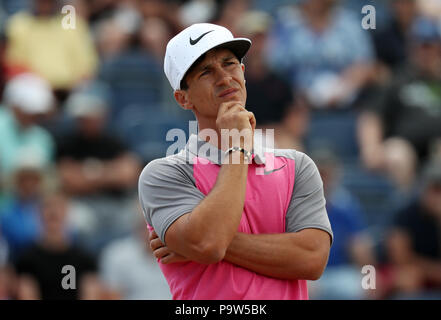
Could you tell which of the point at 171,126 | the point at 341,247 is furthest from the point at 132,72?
the point at 341,247

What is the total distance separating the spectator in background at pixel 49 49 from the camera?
761 cm

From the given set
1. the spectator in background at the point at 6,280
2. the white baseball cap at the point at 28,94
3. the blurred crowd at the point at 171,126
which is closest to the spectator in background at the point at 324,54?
the blurred crowd at the point at 171,126

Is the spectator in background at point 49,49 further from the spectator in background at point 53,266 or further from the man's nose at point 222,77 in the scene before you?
the man's nose at point 222,77

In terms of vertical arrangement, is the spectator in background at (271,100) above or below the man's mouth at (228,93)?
above

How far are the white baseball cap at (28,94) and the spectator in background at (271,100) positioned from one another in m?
1.96

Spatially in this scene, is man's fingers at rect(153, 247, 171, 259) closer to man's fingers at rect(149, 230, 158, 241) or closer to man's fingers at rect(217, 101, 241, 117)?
man's fingers at rect(149, 230, 158, 241)

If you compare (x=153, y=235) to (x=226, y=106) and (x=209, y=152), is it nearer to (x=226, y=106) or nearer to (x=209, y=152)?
(x=209, y=152)

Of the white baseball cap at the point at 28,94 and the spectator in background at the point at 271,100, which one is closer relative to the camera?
the spectator in background at the point at 271,100

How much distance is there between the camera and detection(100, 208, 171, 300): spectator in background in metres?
5.42

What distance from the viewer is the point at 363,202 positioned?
21.7 ft

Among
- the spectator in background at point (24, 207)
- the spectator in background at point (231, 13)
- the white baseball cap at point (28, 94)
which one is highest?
the spectator in background at point (231, 13)

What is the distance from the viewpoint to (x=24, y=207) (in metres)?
6.20

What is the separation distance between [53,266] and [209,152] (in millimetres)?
3395

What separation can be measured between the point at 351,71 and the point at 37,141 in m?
3.03
